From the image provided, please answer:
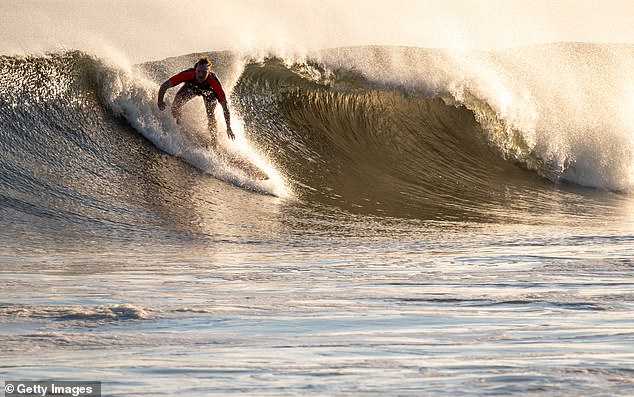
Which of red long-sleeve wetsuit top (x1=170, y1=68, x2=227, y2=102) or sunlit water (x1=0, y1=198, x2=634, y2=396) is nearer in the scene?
sunlit water (x1=0, y1=198, x2=634, y2=396)

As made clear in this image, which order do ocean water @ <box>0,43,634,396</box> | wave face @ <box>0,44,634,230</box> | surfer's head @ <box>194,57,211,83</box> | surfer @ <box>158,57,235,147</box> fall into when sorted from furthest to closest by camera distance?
surfer @ <box>158,57,235,147</box> → surfer's head @ <box>194,57,211,83</box> → wave face @ <box>0,44,634,230</box> → ocean water @ <box>0,43,634,396</box>

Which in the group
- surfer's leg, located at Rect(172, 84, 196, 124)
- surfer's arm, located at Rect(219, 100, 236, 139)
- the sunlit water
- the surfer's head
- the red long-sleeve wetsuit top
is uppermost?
the surfer's head

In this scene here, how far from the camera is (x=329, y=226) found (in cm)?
897

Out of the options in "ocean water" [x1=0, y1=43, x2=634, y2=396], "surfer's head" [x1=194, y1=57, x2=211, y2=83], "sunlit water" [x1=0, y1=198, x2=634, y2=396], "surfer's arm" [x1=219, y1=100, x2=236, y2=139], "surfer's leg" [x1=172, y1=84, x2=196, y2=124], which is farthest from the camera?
"surfer's leg" [x1=172, y1=84, x2=196, y2=124]

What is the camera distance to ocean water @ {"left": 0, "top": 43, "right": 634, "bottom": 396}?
3322mm

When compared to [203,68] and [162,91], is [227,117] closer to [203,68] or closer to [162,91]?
[203,68]

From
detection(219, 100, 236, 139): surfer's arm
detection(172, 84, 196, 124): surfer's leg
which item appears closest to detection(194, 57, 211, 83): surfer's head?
detection(172, 84, 196, 124): surfer's leg

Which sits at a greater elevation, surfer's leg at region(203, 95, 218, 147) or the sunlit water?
surfer's leg at region(203, 95, 218, 147)

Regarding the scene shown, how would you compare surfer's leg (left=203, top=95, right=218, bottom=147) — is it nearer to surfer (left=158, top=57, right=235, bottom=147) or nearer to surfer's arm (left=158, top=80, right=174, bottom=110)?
surfer (left=158, top=57, right=235, bottom=147)

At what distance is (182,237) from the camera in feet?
26.0

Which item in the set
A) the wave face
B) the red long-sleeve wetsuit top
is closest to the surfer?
the red long-sleeve wetsuit top

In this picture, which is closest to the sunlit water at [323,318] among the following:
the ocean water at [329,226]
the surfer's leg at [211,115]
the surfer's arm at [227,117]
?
the ocean water at [329,226]

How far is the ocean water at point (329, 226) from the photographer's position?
3.32 meters

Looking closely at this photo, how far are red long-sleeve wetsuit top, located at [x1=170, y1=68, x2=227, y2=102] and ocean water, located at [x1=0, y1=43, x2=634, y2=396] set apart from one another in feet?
0.77
